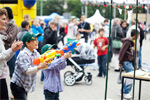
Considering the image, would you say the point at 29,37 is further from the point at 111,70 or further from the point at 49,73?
the point at 111,70

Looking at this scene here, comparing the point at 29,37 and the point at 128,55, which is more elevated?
the point at 29,37

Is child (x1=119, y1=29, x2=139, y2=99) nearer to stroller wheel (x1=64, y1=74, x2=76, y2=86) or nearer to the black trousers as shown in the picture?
stroller wheel (x1=64, y1=74, x2=76, y2=86)

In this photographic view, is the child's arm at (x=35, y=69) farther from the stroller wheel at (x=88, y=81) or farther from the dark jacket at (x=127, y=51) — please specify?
the stroller wheel at (x=88, y=81)

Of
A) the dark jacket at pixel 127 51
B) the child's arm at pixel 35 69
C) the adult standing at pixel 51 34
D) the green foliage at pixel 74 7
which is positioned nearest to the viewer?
the child's arm at pixel 35 69

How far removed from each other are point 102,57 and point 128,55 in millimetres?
2476

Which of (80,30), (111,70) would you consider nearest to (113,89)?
(111,70)

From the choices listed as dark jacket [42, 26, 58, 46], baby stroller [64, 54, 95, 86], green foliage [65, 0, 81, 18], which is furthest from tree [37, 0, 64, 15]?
baby stroller [64, 54, 95, 86]

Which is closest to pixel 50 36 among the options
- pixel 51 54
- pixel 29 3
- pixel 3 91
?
pixel 29 3

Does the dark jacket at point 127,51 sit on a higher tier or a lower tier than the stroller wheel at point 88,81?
higher

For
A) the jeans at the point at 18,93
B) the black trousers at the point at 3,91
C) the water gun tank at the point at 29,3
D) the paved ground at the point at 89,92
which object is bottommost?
the paved ground at the point at 89,92

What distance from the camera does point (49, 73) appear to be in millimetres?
5137

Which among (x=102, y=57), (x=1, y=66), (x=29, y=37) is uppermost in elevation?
(x=29, y=37)

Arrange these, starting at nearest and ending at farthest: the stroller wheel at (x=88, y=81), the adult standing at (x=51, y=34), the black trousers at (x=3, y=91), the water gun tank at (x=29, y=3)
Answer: the black trousers at (x=3, y=91), the adult standing at (x=51, y=34), the stroller wheel at (x=88, y=81), the water gun tank at (x=29, y=3)

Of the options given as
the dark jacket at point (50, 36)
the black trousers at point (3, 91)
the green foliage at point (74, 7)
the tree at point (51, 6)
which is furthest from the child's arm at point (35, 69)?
the tree at point (51, 6)
